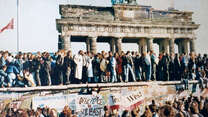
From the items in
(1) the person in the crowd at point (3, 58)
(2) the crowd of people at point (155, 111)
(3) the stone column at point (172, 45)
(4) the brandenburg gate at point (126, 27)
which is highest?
(4) the brandenburg gate at point (126, 27)

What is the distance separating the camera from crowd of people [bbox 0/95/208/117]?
13.9 metres

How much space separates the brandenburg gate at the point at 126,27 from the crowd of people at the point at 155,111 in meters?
8.84

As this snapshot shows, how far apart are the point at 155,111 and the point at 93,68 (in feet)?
11.7

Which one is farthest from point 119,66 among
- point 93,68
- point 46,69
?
point 46,69

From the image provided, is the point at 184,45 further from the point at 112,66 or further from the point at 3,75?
the point at 3,75

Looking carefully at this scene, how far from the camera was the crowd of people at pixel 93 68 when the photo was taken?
45.9 feet

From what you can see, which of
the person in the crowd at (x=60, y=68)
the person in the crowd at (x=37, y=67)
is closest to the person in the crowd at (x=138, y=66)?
the person in the crowd at (x=60, y=68)

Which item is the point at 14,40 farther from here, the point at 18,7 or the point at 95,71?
the point at 95,71

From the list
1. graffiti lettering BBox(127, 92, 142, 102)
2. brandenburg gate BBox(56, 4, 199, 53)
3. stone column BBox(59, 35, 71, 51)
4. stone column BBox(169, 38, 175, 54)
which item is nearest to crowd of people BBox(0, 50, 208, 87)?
graffiti lettering BBox(127, 92, 142, 102)

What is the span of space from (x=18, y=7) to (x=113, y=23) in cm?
1029

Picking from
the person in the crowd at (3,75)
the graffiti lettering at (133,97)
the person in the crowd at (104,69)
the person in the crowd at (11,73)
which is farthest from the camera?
the graffiti lettering at (133,97)

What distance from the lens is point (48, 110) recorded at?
14172 millimetres

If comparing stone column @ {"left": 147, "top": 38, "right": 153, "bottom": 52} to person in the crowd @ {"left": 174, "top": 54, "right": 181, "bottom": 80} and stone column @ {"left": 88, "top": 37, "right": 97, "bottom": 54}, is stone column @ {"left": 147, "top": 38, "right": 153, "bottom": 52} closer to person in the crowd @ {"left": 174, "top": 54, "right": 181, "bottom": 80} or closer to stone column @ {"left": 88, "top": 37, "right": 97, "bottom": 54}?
stone column @ {"left": 88, "top": 37, "right": 97, "bottom": 54}

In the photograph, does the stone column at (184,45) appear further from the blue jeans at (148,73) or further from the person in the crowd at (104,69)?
the person in the crowd at (104,69)
